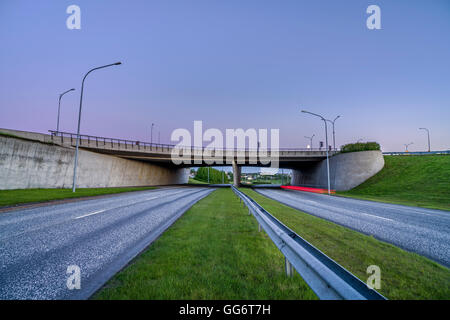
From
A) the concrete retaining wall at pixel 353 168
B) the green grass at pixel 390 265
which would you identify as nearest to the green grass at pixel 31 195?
the green grass at pixel 390 265

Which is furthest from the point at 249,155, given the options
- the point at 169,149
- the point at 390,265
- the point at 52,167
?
the point at 390,265

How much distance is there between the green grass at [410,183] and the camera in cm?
1862

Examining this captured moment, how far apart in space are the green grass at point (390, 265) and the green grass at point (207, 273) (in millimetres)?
1195

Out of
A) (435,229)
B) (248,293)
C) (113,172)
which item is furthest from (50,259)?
(113,172)

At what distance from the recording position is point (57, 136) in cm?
2586

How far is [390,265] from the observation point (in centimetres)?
368

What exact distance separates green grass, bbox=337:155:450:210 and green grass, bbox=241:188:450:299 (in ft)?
50.8

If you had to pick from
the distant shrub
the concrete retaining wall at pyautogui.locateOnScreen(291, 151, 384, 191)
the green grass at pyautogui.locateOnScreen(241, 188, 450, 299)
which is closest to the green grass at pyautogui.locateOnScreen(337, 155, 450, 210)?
the concrete retaining wall at pyautogui.locateOnScreen(291, 151, 384, 191)

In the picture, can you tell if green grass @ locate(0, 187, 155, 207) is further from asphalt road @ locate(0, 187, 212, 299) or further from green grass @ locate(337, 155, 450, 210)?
green grass @ locate(337, 155, 450, 210)

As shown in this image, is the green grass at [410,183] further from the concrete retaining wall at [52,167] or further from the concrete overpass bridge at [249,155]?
the concrete retaining wall at [52,167]

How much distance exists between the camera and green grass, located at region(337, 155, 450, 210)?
18622 millimetres

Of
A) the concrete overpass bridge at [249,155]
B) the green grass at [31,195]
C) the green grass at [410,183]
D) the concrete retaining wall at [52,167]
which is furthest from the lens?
the concrete overpass bridge at [249,155]

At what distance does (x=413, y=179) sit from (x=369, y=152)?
7.11 meters
